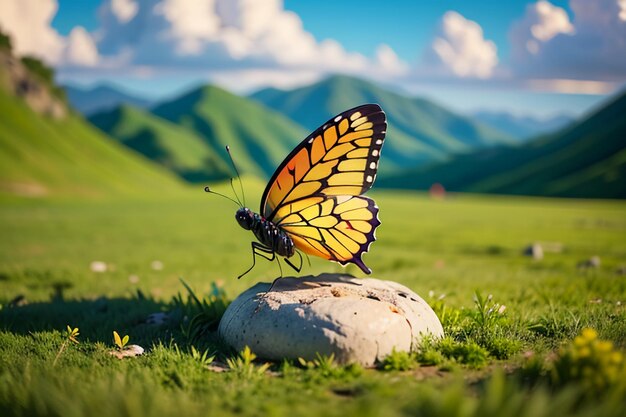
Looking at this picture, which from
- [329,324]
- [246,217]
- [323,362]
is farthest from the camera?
[246,217]

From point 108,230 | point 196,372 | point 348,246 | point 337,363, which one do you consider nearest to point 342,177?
point 348,246

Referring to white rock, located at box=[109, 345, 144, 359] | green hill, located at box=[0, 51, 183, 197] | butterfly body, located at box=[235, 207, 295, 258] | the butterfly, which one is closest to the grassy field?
white rock, located at box=[109, 345, 144, 359]

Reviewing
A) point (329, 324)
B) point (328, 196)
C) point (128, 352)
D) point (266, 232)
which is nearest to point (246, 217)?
point (266, 232)

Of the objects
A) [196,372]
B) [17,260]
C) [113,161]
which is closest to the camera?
[196,372]

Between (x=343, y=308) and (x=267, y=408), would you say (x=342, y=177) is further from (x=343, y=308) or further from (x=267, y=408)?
(x=267, y=408)

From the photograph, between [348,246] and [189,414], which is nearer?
[189,414]

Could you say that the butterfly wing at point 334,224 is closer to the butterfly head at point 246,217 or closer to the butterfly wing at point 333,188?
the butterfly wing at point 333,188

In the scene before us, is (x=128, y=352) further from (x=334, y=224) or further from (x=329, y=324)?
(x=334, y=224)
